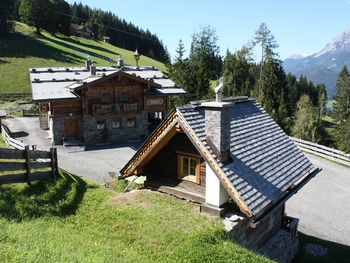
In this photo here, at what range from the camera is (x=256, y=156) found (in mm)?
13195

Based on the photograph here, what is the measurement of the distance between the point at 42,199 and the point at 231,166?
6528mm

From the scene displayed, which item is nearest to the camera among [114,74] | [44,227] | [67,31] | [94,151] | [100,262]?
[100,262]

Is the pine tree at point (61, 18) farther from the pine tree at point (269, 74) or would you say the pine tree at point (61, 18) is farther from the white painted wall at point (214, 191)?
the white painted wall at point (214, 191)

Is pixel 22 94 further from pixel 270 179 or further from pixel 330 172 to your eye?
pixel 270 179

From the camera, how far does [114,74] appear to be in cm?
3262

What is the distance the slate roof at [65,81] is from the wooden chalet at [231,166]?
19.3 m

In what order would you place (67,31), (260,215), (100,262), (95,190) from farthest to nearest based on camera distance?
(67,31) → (95,190) → (260,215) → (100,262)

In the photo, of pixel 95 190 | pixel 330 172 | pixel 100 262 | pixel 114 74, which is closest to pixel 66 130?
pixel 114 74

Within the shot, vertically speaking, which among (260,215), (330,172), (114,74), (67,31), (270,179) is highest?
(67,31)

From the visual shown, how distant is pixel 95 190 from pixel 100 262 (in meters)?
6.09

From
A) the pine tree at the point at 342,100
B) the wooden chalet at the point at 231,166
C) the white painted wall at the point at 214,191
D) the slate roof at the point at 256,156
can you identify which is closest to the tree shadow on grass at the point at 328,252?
the wooden chalet at the point at 231,166

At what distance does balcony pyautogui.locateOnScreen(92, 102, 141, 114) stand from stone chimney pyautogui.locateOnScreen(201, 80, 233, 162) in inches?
898

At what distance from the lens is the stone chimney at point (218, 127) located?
11206 millimetres

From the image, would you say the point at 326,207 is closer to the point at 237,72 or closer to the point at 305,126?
the point at 305,126
